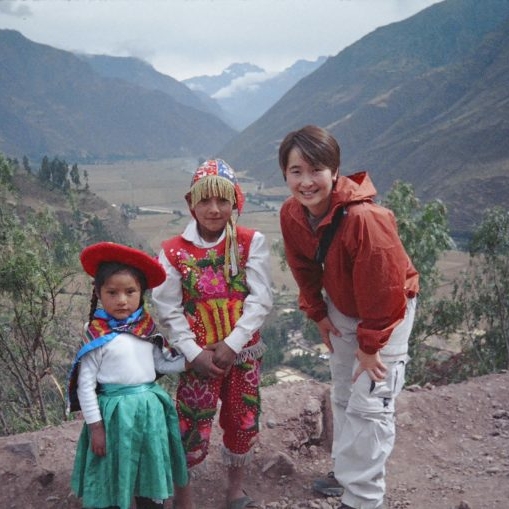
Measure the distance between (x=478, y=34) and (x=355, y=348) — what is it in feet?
480

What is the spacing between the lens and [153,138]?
17850 cm

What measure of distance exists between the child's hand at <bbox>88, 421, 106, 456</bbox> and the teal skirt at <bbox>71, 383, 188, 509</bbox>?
2 cm

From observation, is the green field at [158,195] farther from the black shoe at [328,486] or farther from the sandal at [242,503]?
the sandal at [242,503]

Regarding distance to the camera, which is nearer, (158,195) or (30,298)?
(30,298)

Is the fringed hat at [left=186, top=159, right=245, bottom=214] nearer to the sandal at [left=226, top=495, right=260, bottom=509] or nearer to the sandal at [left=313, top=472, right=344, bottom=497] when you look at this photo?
the sandal at [left=226, top=495, right=260, bottom=509]

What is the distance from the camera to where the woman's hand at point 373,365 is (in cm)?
202

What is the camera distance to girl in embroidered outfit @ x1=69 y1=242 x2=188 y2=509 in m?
2.00

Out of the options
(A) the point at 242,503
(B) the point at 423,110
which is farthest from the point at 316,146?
(B) the point at 423,110

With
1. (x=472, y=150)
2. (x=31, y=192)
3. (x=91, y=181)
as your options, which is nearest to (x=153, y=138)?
(x=91, y=181)

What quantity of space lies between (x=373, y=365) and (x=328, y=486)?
994 mm

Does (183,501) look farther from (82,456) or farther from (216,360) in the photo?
(216,360)

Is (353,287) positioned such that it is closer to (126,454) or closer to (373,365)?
(373,365)

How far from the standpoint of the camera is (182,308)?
2.28 metres

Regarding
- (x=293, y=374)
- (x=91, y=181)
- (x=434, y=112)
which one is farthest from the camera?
(x=91, y=181)
